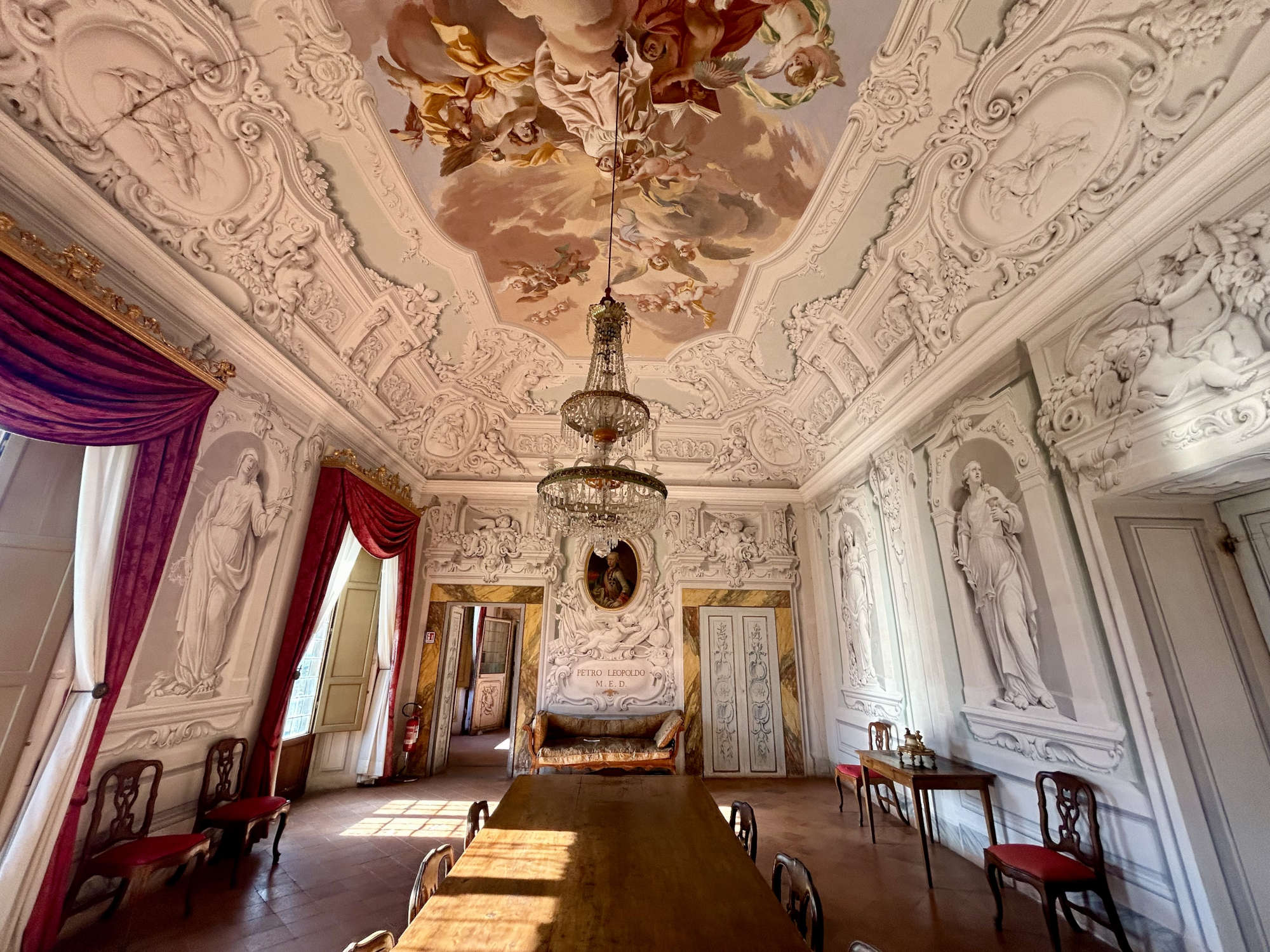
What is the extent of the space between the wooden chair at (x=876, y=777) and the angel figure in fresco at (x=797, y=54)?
5.62m

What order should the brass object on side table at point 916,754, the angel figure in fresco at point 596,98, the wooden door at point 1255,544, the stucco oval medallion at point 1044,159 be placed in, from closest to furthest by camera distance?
the stucco oval medallion at point 1044,159, the wooden door at point 1255,544, the angel figure in fresco at point 596,98, the brass object on side table at point 916,754

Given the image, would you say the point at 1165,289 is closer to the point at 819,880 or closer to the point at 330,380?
the point at 819,880

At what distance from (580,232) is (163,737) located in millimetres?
5158

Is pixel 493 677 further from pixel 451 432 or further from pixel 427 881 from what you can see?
pixel 427 881

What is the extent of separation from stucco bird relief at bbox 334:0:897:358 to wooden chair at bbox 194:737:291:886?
4.78 metres

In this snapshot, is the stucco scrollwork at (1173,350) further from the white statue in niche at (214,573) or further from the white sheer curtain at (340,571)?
the white sheer curtain at (340,571)

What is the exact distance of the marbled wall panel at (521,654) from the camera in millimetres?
6898

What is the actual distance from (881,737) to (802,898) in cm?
418

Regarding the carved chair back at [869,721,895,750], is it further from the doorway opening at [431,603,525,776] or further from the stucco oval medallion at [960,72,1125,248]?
the doorway opening at [431,603,525,776]

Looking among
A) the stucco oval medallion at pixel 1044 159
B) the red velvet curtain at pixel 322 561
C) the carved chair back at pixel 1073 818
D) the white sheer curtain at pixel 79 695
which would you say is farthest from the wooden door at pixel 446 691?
the stucco oval medallion at pixel 1044 159

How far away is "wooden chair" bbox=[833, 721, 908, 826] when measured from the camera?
497cm

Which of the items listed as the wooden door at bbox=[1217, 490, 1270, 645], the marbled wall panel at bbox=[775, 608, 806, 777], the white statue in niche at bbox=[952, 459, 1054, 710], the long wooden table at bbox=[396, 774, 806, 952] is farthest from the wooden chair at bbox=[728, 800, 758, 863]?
the marbled wall panel at bbox=[775, 608, 806, 777]

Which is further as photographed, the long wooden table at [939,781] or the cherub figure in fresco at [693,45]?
the long wooden table at [939,781]

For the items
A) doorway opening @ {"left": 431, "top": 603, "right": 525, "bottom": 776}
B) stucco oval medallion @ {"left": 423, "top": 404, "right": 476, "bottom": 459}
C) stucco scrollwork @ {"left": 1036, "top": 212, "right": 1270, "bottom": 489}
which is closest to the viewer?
stucco scrollwork @ {"left": 1036, "top": 212, "right": 1270, "bottom": 489}
